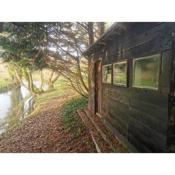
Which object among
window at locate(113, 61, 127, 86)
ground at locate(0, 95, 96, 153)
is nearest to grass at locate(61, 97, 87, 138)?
ground at locate(0, 95, 96, 153)

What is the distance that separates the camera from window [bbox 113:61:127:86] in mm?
3695

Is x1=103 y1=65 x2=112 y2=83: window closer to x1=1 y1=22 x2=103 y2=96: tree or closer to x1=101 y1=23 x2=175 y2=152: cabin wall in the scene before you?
x1=101 y1=23 x2=175 y2=152: cabin wall

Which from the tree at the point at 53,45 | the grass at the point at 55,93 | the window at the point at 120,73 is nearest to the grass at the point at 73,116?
the grass at the point at 55,93

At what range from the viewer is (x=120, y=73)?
153 inches

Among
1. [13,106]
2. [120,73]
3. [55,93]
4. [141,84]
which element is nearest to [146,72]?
[141,84]

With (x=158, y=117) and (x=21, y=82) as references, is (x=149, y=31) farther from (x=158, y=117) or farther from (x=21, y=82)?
(x=21, y=82)

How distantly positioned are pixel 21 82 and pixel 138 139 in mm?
2121

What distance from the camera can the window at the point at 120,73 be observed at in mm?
3695

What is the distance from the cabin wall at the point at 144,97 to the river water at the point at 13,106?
1694 millimetres

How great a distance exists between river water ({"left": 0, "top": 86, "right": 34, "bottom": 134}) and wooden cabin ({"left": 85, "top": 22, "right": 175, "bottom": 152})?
144 cm

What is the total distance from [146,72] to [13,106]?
7.62ft

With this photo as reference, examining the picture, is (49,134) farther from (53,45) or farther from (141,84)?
(141,84)
